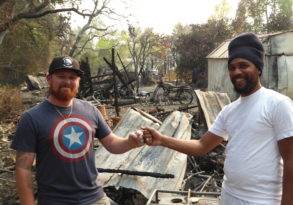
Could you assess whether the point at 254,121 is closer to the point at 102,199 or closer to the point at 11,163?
the point at 102,199

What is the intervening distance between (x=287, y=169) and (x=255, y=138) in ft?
0.94

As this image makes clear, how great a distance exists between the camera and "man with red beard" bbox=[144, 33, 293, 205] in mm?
2670

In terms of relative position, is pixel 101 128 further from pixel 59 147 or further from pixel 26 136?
pixel 26 136

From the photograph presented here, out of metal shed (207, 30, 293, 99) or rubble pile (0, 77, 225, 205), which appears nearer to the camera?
rubble pile (0, 77, 225, 205)

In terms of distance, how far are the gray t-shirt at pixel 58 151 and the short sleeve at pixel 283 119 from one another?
1.49m

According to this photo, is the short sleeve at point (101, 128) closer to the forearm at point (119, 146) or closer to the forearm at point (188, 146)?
the forearm at point (119, 146)

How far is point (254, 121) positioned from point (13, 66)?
3464 centimetres

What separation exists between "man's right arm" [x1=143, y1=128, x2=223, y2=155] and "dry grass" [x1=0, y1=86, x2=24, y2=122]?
13.8 metres

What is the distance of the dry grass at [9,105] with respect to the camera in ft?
55.8

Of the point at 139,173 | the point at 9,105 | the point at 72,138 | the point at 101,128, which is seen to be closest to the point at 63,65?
the point at 72,138

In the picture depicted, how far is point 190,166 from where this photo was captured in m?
8.98

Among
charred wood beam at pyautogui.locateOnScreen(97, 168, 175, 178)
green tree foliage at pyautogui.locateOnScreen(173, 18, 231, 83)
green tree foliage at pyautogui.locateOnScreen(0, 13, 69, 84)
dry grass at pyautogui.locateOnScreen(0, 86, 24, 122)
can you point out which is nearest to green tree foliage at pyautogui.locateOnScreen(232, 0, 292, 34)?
green tree foliage at pyautogui.locateOnScreen(173, 18, 231, 83)

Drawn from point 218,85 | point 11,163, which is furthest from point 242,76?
point 218,85

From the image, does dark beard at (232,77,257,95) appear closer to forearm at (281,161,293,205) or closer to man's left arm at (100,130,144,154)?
forearm at (281,161,293,205)
